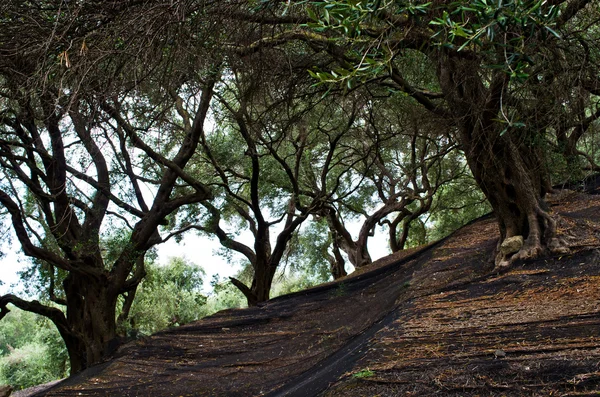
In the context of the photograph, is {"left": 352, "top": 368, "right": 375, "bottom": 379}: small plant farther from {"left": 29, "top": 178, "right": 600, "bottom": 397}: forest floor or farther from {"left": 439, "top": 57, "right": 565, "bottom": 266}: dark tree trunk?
{"left": 439, "top": 57, "right": 565, "bottom": 266}: dark tree trunk

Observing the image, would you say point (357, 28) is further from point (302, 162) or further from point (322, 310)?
point (302, 162)

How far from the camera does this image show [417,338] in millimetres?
4188

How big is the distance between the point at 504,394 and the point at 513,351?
60 centimetres

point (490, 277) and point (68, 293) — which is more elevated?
point (68, 293)

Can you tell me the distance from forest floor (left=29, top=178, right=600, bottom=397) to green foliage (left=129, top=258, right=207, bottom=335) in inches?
361

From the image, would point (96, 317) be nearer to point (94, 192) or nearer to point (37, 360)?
point (94, 192)

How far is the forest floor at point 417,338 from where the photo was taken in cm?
328

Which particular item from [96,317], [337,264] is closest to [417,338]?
[96,317]

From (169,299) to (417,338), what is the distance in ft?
56.0

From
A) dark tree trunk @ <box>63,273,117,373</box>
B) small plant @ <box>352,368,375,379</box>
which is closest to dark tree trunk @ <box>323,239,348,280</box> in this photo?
dark tree trunk @ <box>63,273,117,373</box>

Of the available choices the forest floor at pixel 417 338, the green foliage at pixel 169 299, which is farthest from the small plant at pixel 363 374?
the green foliage at pixel 169 299

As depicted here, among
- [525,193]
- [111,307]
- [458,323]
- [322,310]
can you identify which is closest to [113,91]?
[458,323]

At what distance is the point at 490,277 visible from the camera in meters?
5.57

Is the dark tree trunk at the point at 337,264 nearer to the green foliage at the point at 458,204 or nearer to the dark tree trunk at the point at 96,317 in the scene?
the green foliage at the point at 458,204
